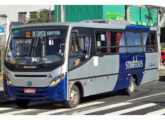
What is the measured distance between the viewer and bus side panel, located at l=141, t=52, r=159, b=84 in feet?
62.4

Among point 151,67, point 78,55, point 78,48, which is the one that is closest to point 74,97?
point 78,55

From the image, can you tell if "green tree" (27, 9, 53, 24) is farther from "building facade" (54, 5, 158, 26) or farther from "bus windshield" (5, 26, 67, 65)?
"bus windshield" (5, 26, 67, 65)

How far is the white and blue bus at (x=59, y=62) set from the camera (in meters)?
13.1

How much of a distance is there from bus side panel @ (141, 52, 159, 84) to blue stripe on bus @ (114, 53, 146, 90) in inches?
15.7

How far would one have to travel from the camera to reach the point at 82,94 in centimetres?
1428

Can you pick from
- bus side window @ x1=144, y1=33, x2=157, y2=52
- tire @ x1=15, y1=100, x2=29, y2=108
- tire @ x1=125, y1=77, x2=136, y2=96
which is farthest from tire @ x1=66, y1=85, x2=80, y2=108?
bus side window @ x1=144, y1=33, x2=157, y2=52

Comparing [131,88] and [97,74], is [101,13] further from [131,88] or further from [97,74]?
[97,74]

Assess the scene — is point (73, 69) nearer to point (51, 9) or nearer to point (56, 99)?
point (56, 99)

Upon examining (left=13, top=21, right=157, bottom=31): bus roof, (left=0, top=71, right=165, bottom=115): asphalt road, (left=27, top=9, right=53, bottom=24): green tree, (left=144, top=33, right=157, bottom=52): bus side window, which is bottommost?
(left=0, top=71, right=165, bottom=115): asphalt road

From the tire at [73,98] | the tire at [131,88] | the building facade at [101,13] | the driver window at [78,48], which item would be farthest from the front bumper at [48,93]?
the building facade at [101,13]

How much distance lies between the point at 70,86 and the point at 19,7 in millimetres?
40160

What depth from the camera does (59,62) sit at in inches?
514

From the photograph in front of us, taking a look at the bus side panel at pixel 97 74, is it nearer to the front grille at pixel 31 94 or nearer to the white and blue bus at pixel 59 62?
the white and blue bus at pixel 59 62

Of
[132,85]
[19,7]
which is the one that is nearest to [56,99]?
[132,85]
